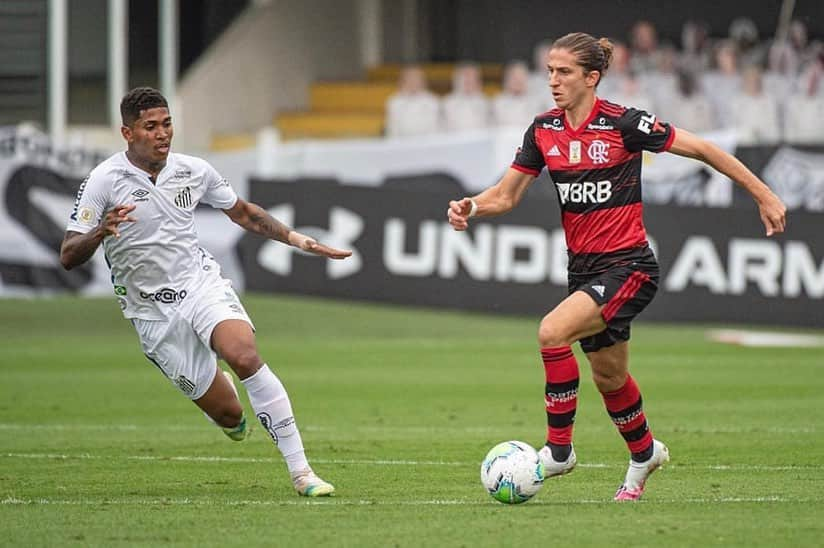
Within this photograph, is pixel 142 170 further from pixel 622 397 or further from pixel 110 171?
pixel 622 397

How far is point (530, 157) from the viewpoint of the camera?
8.99 metres

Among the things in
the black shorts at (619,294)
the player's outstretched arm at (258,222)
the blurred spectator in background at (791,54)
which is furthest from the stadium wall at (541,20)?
the black shorts at (619,294)

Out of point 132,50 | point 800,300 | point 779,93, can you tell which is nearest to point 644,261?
point 800,300

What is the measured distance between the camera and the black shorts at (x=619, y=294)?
27.8ft

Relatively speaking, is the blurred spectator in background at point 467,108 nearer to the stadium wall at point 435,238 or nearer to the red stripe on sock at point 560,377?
the stadium wall at point 435,238

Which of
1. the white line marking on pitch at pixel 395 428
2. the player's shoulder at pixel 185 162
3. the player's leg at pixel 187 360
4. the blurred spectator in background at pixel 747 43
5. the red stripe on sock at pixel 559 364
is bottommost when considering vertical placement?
the white line marking on pitch at pixel 395 428

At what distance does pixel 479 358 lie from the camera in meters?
17.4

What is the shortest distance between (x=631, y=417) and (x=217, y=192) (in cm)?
275

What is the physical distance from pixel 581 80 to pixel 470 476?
2.53 metres

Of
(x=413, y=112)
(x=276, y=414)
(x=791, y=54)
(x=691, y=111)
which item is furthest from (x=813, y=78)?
(x=276, y=414)

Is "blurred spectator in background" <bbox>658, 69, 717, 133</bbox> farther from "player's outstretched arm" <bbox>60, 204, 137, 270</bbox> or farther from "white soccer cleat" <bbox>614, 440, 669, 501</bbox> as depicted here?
"player's outstretched arm" <bbox>60, 204, 137, 270</bbox>

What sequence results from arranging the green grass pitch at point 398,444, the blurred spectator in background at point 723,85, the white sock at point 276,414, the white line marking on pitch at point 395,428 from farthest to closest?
1. the blurred spectator in background at point 723,85
2. the white line marking on pitch at point 395,428
3. the white sock at point 276,414
4. the green grass pitch at point 398,444

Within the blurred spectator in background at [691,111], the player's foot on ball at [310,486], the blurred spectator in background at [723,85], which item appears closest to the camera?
the player's foot on ball at [310,486]

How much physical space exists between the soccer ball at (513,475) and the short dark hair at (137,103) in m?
2.70
